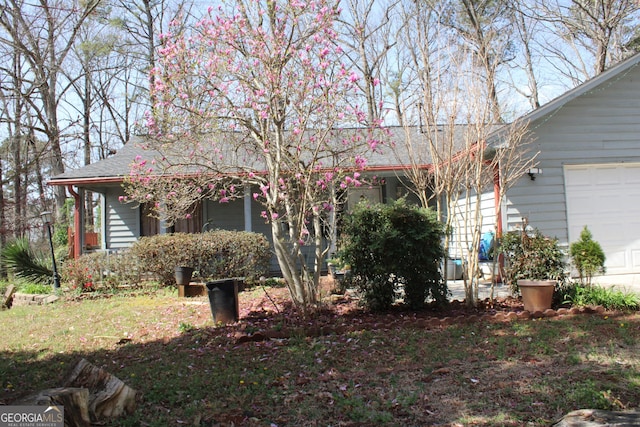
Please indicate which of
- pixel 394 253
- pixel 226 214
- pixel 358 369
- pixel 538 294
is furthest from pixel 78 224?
pixel 538 294

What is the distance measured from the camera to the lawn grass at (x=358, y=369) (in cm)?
327

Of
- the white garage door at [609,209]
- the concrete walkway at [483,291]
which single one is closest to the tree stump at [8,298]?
the concrete walkway at [483,291]

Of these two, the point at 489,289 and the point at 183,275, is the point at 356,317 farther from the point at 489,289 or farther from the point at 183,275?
the point at 183,275

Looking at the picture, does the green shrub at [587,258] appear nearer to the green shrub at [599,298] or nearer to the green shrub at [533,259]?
the green shrub at [599,298]

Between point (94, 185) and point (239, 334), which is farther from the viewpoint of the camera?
point (94, 185)

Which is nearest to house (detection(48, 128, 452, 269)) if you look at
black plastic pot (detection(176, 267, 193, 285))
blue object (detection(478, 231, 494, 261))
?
blue object (detection(478, 231, 494, 261))

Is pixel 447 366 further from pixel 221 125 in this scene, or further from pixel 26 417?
pixel 221 125

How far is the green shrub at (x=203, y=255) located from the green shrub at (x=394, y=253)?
362 centimetres

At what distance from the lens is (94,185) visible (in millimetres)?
11430

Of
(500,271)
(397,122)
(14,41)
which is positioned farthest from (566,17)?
(14,41)

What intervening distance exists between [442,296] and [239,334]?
2.69 metres

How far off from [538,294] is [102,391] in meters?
5.03

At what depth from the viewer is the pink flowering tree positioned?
18.8 ft

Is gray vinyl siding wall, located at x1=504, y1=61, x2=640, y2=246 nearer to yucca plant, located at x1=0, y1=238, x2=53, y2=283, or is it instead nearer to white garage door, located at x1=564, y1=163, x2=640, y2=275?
white garage door, located at x1=564, y1=163, x2=640, y2=275
